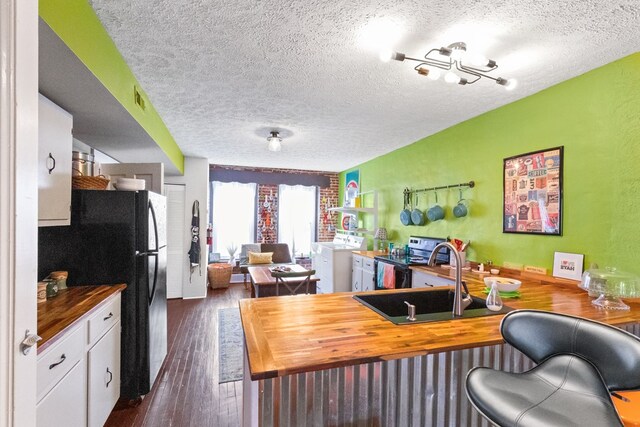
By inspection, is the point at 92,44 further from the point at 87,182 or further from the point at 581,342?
the point at 581,342

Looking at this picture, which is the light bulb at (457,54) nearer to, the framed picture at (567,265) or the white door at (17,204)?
the framed picture at (567,265)

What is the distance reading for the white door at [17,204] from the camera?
27.3 inches

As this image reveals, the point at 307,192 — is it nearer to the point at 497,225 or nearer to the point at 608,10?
the point at 497,225

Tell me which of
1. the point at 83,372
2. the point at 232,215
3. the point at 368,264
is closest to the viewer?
the point at 83,372

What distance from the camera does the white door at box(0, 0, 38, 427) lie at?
693 millimetres

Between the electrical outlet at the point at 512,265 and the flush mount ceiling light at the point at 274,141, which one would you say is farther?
the flush mount ceiling light at the point at 274,141

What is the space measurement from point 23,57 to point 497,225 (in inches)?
129

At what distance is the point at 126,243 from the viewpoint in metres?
2.09

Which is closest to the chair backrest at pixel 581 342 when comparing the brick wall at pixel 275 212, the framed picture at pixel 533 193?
the framed picture at pixel 533 193

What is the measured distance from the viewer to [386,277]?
11.4ft

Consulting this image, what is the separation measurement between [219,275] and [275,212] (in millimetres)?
1776

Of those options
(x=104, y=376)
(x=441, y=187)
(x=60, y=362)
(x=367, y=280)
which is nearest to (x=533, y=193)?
(x=441, y=187)

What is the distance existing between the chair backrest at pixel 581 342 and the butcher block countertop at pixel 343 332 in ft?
0.34

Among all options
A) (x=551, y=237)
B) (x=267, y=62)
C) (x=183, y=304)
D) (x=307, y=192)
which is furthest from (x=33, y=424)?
(x=307, y=192)
